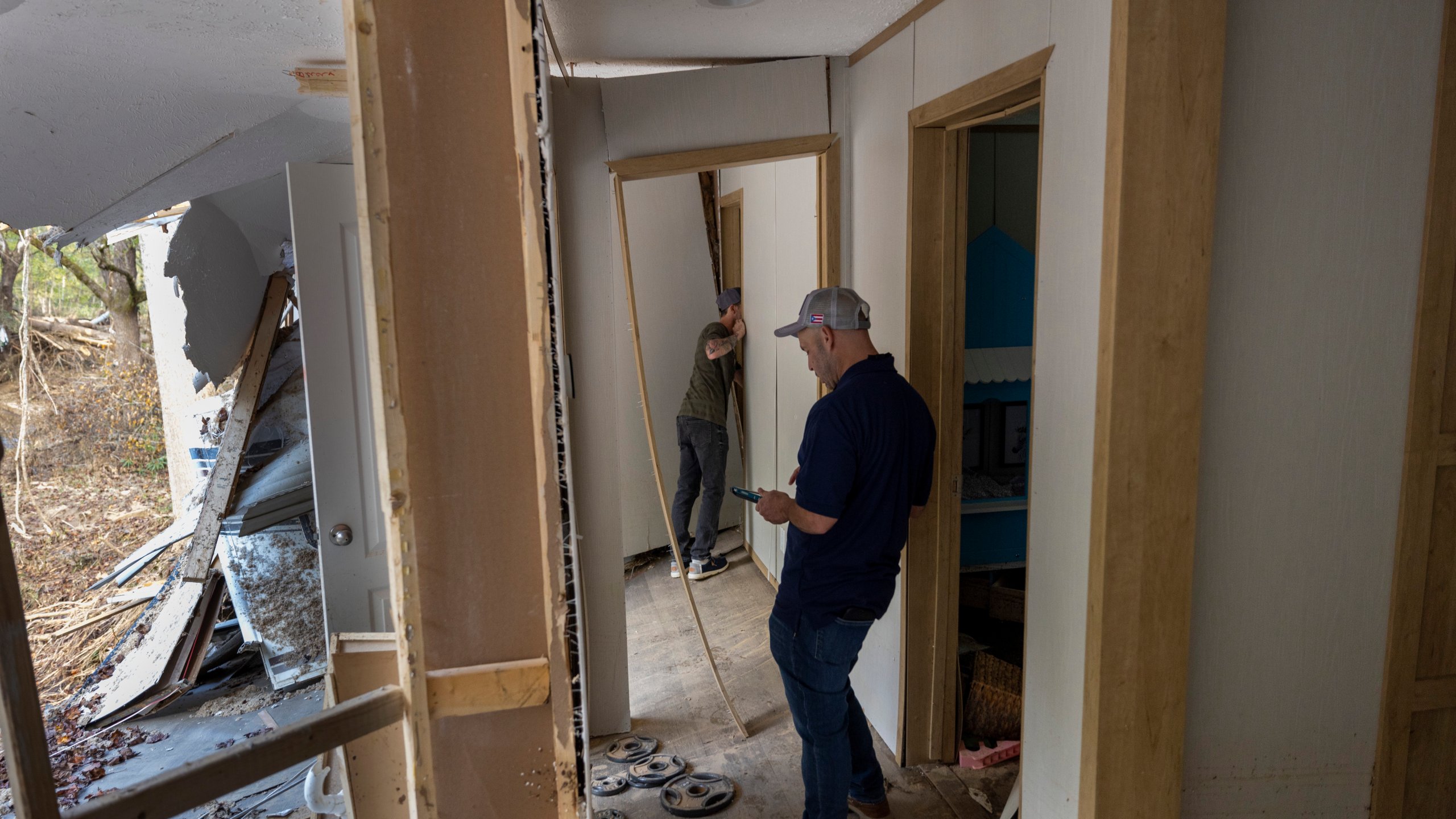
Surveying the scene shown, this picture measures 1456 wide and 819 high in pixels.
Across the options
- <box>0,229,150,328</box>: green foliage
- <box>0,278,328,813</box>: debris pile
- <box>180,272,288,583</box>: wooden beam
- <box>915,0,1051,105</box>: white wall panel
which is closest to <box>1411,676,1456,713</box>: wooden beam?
<box>915,0,1051,105</box>: white wall panel

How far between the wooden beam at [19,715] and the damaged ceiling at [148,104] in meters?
1.45

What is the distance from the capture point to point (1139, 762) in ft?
5.47

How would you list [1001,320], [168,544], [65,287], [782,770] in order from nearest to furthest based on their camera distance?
1. [782,770]
2. [1001,320]
3. [168,544]
4. [65,287]

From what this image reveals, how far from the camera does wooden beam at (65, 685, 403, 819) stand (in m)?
0.95

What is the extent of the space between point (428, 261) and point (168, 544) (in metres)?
4.13

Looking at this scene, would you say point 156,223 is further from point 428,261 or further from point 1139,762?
point 1139,762

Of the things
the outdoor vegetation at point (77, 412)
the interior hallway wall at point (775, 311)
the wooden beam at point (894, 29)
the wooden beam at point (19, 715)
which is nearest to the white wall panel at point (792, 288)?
the interior hallway wall at point (775, 311)

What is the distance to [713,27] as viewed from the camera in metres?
2.45

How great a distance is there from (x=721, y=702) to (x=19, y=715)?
263cm

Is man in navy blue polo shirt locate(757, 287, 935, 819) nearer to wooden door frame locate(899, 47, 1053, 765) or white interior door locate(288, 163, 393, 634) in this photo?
wooden door frame locate(899, 47, 1053, 765)

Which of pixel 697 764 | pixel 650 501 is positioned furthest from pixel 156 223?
pixel 697 764

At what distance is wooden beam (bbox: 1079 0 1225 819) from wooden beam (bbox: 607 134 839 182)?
1405 mm

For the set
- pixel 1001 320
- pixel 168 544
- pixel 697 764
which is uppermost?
pixel 1001 320

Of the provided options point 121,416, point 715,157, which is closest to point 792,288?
point 715,157
